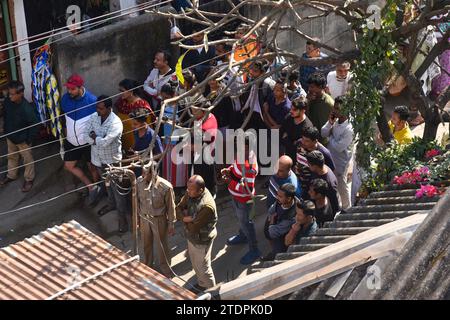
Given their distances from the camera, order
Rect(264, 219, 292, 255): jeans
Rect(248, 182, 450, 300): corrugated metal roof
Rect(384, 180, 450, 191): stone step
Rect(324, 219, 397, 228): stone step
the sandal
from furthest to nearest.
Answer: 1. the sandal
2. Rect(264, 219, 292, 255): jeans
3. Rect(384, 180, 450, 191): stone step
4. Rect(324, 219, 397, 228): stone step
5. Rect(248, 182, 450, 300): corrugated metal roof

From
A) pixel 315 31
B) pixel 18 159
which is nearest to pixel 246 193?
pixel 18 159

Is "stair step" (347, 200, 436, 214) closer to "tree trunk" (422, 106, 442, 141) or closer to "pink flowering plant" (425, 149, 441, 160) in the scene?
"pink flowering plant" (425, 149, 441, 160)

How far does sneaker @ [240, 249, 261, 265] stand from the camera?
38.8 ft

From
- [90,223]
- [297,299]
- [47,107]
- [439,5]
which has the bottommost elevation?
[90,223]

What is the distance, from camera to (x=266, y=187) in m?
13.1

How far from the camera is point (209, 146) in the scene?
1241 centimetres

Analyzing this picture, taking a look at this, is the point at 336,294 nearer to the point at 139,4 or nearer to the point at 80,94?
the point at 80,94

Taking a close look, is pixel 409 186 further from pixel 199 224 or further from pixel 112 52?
→ pixel 112 52

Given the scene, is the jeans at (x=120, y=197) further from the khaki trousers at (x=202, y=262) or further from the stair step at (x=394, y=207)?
the stair step at (x=394, y=207)

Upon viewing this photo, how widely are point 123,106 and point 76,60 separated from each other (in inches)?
35.4

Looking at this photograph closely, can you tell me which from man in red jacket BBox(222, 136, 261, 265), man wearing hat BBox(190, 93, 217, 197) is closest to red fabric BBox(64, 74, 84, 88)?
man wearing hat BBox(190, 93, 217, 197)

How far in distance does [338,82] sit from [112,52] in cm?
299

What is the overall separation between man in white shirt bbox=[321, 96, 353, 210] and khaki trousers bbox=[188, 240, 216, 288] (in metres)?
2.06
